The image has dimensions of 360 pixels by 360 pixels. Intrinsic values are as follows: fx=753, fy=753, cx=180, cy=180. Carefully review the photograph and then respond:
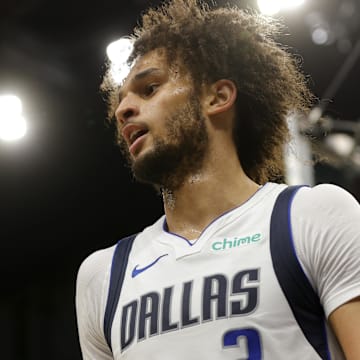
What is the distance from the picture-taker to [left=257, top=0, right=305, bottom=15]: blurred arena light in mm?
2902

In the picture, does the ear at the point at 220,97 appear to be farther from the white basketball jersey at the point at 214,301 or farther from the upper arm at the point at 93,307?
the upper arm at the point at 93,307

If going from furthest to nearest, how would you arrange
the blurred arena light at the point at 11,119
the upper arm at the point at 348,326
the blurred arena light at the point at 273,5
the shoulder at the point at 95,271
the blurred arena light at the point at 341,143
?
the blurred arena light at the point at 341,143, the blurred arena light at the point at 11,119, the blurred arena light at the point at 273,5, the shoulder at the point at 95,271, the upper arm at the point at 348,326

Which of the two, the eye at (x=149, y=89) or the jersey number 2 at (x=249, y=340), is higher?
the eye at (x=149, y=89)

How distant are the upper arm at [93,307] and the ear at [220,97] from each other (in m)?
0.38

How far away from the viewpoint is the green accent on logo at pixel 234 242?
4.25ft

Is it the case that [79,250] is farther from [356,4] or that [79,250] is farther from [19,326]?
[356,4]

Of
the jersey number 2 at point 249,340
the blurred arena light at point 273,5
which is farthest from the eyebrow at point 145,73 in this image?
the blurred arena light at point 273,5

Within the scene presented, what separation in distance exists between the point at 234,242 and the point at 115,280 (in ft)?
0.85

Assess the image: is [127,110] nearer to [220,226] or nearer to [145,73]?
[145,73]

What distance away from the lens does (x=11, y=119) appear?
13.0 ft

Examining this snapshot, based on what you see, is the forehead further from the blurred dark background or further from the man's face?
the blurred dark background

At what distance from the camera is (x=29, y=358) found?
6.04 metres

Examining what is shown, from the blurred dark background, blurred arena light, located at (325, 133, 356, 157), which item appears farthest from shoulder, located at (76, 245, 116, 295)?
blurred arena light, located at (325, 133, 356, 157)

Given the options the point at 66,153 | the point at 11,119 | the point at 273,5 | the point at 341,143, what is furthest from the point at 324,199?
the point at 66,153
